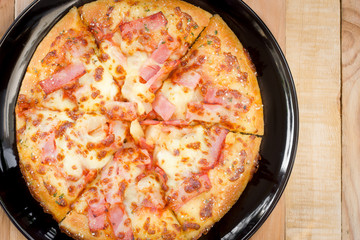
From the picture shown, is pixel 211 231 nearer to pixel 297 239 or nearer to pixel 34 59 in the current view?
pixel 297 239

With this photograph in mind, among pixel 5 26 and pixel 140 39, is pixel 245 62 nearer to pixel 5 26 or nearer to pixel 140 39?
pixel 140 39

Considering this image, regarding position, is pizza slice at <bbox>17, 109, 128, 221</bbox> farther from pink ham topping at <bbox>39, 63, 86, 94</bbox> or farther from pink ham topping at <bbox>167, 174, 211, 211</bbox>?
pink ham topping at <bbox>167, 174, 211, 211</bbox>

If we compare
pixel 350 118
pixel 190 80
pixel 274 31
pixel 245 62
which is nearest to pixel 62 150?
pixel 190 80

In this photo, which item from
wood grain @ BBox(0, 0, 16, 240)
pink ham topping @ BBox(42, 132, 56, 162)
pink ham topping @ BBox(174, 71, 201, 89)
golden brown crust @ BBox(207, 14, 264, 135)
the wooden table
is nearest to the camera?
pink ham topping @ BBox(42, 132, 56, 162)

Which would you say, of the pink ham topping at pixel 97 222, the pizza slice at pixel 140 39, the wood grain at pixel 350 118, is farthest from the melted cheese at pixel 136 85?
the wood grain at pixel 350 118

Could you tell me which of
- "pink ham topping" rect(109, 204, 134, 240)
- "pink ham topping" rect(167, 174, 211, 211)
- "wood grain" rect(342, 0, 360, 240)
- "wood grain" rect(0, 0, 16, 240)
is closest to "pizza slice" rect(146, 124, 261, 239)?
"pink ham topping" rect(167, 174, 211, 211)

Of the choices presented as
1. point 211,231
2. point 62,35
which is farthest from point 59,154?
point 211,231

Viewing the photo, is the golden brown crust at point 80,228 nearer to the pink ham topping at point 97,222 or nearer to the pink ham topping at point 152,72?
the pink ham topping at point 97,222
